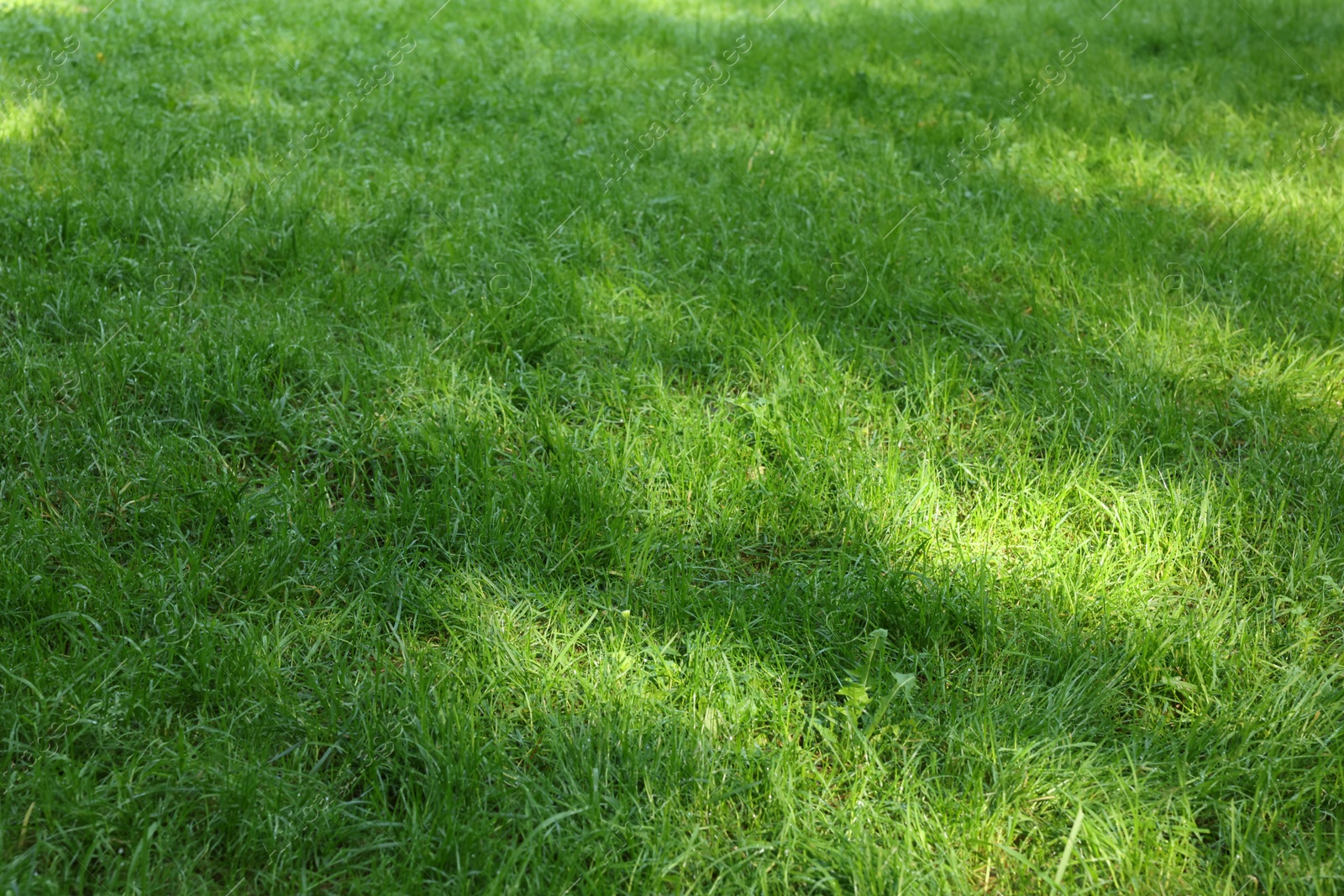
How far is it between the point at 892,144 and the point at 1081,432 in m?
2.28

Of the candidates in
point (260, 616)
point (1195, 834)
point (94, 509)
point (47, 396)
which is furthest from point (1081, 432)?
point (47, 396)

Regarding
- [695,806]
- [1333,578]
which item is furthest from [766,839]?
[1333,578]

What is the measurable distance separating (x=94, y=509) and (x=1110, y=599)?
2.43 meters

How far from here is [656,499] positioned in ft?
8.84

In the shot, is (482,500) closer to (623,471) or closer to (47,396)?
(623,471)

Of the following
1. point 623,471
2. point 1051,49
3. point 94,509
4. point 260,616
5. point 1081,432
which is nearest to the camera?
point 260,616

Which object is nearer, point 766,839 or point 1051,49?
point 766,839

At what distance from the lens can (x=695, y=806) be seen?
6.25 ft

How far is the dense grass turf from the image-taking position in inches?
74.3

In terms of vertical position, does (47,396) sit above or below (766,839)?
above

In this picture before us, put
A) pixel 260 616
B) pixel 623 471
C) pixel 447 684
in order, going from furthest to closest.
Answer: pixel 623 471, pixel 260 616, pixel 447 684

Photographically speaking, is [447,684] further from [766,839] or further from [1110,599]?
[1110,599]

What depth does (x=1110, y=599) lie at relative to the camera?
2.40m

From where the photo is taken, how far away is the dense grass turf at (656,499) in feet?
6.19
